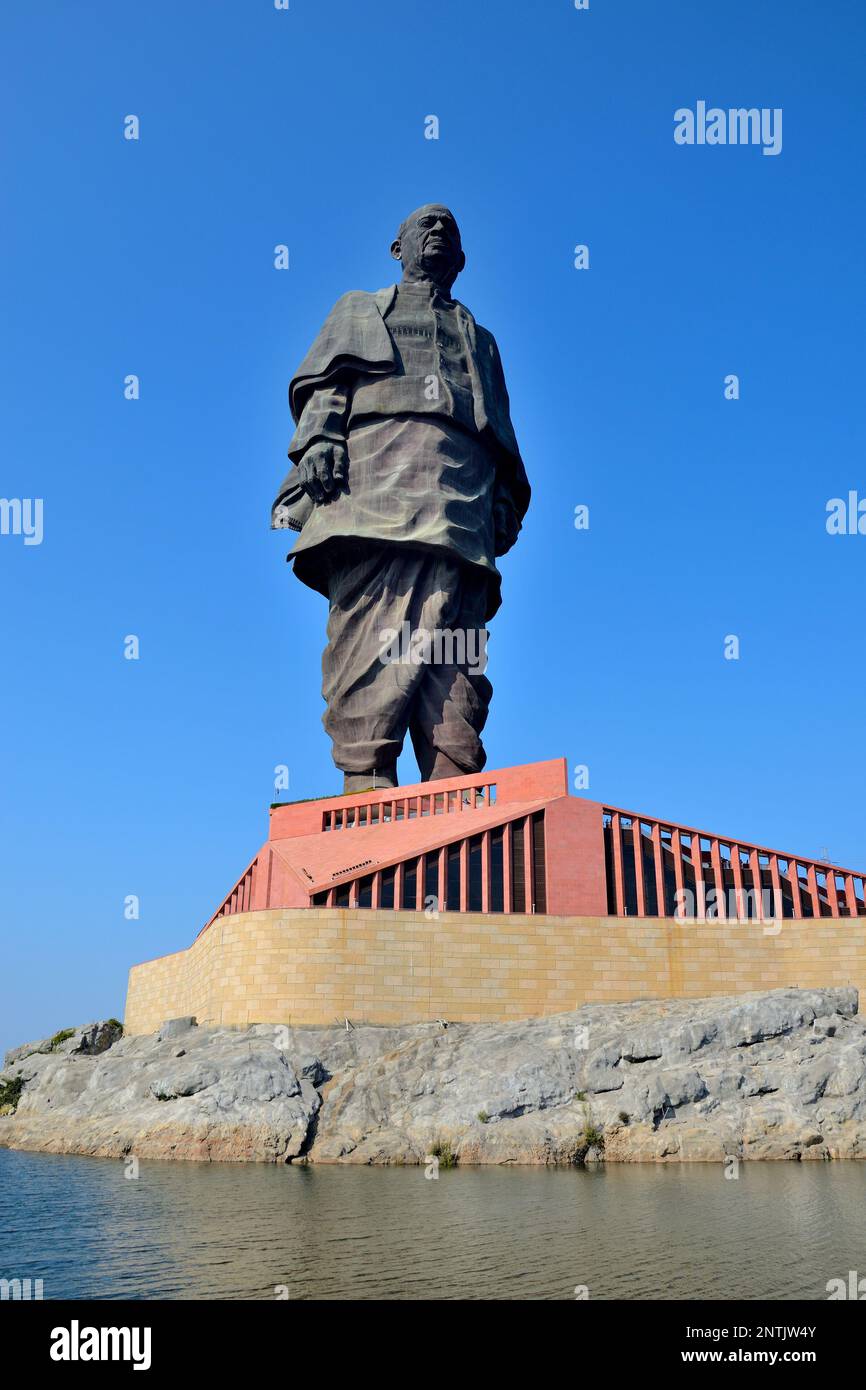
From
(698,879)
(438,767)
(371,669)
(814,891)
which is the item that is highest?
(371,669)

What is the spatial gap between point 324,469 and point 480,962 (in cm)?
2194

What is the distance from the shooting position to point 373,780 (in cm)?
4138

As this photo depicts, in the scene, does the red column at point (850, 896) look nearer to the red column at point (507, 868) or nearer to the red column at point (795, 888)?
the red column at point (795, 888)

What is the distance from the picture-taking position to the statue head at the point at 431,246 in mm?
44812

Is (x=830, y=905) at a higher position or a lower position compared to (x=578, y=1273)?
higher

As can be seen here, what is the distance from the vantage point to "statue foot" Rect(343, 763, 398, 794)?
41.3 meters

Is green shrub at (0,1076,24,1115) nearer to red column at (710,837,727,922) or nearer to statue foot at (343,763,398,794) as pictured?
statue foot at (343,763,398,794)

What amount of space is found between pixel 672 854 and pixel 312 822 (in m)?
12.5

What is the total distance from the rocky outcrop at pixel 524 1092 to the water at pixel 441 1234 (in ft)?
6.55

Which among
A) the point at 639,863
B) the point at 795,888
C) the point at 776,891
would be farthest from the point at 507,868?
the point at 795,888

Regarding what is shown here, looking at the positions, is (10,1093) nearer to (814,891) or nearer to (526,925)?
(526,925)
